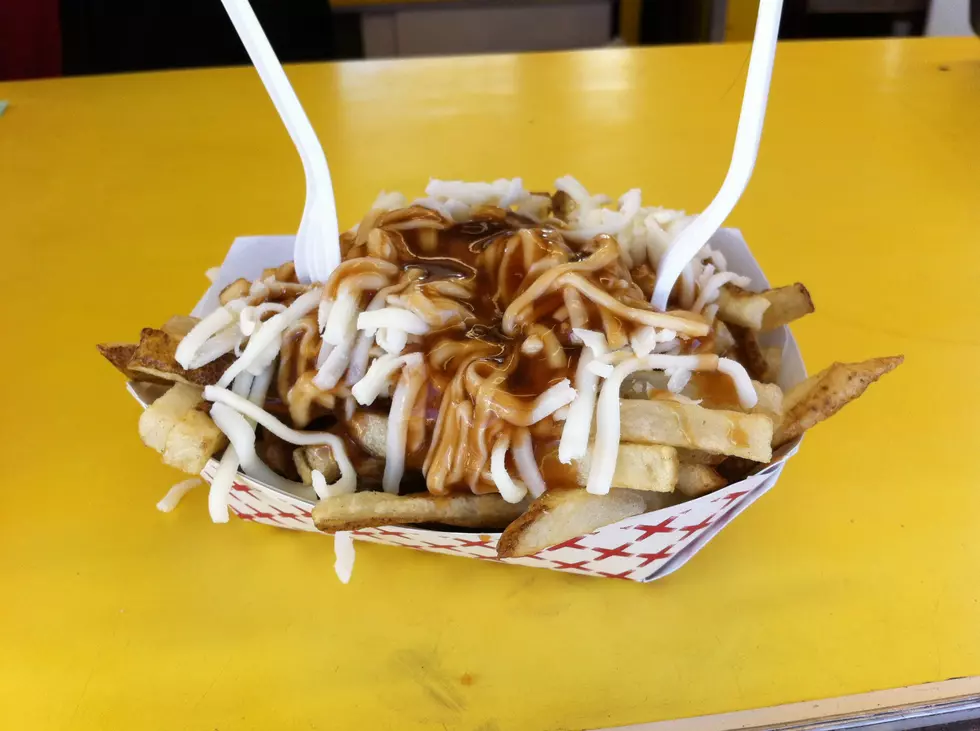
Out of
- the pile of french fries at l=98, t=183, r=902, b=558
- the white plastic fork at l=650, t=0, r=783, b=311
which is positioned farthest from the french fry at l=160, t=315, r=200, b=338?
the white plastic fork at l=650, t=0, r=783, b=311

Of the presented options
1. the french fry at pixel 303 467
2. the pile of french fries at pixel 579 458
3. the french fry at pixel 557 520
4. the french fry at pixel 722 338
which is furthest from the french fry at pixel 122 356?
the french fry at pixel 722 338

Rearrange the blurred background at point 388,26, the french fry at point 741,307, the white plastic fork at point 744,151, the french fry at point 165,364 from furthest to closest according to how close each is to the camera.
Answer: the blurred background at point 388,26 < the french fry at point 741,307 < the french fry at point 165,364 < the white plastic fork at point 744,151

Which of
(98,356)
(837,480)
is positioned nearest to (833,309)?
(837,480)

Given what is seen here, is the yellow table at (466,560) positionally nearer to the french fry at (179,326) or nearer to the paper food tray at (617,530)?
the paper food tray at (617,530)

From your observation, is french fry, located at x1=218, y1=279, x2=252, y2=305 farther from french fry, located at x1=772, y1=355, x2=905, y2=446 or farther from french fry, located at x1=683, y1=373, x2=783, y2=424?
french fry, located at x1=772, y1=355, x2=905, y2=446

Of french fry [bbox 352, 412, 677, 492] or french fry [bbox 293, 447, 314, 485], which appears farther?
french fry [bbox 293, 447, 314, 485]

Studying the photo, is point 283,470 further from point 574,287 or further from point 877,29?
point 877,29
